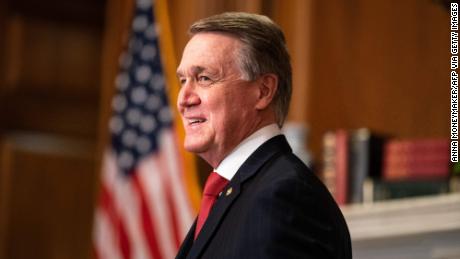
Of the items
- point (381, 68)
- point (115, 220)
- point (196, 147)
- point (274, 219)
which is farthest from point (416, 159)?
point (115, 220)

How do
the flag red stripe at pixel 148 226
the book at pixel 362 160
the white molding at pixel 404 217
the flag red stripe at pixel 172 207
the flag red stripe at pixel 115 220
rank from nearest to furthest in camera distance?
the white molding at pixel 404 217, the book at pixel 362 160, the flag red stripe at pixel 172 207, the flag red stripe at pixel 148 226, the flag red stripe at pixel 115 220

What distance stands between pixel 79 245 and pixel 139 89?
185cm

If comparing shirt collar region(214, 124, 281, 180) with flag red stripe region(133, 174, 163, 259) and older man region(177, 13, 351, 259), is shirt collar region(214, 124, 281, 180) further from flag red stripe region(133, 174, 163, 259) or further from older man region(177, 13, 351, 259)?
flag red stripe region(133, 174, 163, 259)

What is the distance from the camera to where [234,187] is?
1955 millimetres

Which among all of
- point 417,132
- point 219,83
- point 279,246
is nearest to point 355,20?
point 417,132

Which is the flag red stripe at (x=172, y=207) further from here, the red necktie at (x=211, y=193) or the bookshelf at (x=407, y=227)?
the red necktie at (x=211, y=193)

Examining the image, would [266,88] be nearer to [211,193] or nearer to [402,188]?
[211,193]

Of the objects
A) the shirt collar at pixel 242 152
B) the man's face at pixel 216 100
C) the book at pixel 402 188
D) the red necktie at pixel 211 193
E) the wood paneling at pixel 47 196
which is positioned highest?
the man's face at pixel 216 100

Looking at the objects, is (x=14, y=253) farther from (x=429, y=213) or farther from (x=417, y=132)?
(x=429, y=213)

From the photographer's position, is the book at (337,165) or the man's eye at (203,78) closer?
the man's eye at (203,78)

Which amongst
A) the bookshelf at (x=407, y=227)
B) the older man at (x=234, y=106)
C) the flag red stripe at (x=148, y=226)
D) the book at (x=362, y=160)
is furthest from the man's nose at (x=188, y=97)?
the flag red stripe at (x=148, y=226)

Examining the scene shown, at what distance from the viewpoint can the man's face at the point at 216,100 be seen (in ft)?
6.68

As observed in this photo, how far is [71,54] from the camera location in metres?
6.55

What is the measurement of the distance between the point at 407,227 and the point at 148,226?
1.64m
